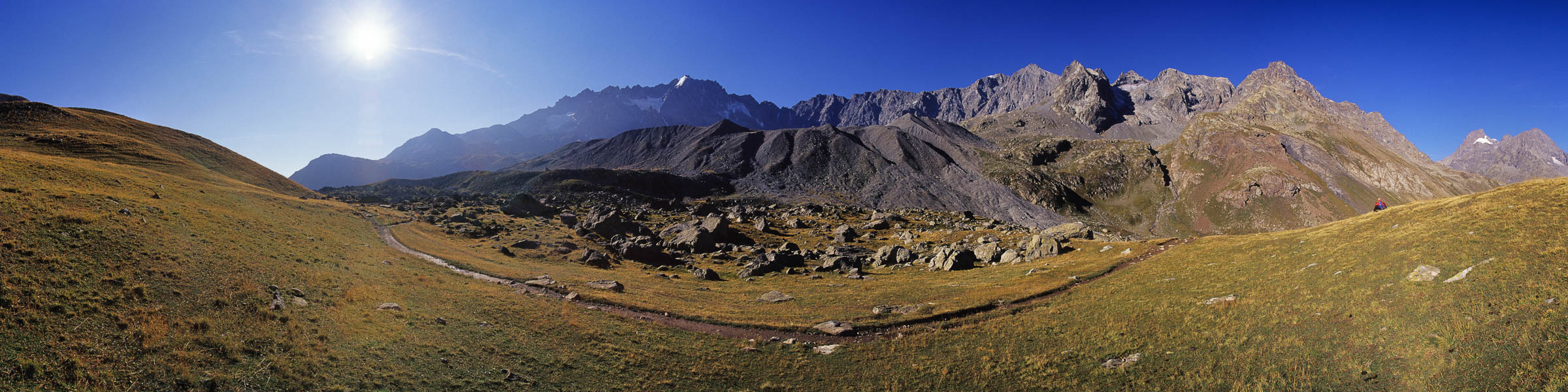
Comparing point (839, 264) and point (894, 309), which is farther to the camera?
point (839, 264)

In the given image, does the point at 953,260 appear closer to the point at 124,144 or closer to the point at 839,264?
the point at 839,264

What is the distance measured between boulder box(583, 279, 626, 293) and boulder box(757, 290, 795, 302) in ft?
38.8

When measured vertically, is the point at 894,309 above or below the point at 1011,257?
below

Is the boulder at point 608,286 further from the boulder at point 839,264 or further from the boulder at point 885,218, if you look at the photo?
the boulder at point 885,218

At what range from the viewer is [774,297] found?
1590 inches

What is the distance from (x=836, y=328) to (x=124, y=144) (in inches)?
3764

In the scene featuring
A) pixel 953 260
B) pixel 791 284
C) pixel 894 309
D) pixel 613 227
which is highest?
pixel 613 227

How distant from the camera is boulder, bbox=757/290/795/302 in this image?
39.7m

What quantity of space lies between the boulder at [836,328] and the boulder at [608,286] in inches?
737

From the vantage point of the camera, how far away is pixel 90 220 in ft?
77.3

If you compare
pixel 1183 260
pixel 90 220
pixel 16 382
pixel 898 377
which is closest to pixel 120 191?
pixel 90 220

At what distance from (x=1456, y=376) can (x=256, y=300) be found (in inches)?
1682

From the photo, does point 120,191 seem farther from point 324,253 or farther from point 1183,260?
point 1183,260

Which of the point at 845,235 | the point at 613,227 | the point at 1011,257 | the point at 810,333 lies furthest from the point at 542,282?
the point at 845,235
